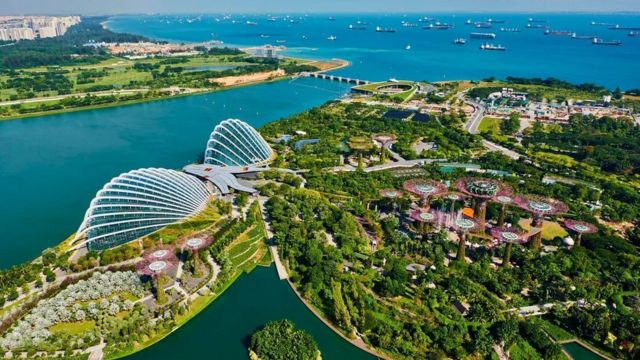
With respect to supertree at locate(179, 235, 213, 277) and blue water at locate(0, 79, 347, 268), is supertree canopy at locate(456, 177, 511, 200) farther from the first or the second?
blue water at locate(0, 79, 347, 268)

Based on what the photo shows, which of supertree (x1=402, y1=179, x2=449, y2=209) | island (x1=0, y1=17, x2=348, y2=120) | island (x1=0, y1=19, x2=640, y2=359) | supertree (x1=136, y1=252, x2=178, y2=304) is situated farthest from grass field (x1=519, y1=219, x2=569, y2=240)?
island (x1=0, y1=17, x2=348, y2=120)

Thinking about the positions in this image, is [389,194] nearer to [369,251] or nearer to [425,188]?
[425,188]

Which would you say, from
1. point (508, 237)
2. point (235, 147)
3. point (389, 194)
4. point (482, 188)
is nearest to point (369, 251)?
point (389, 194)

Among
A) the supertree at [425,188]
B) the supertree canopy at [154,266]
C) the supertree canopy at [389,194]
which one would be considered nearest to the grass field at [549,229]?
the supertree at [425,188]

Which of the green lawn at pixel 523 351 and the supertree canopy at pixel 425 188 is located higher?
the supertree canopy at pixel 425 188

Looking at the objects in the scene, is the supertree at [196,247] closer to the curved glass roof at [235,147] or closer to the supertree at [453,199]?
the curved glass roof at [235,147]

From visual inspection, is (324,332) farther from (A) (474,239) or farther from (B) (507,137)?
(B) (507,137)
